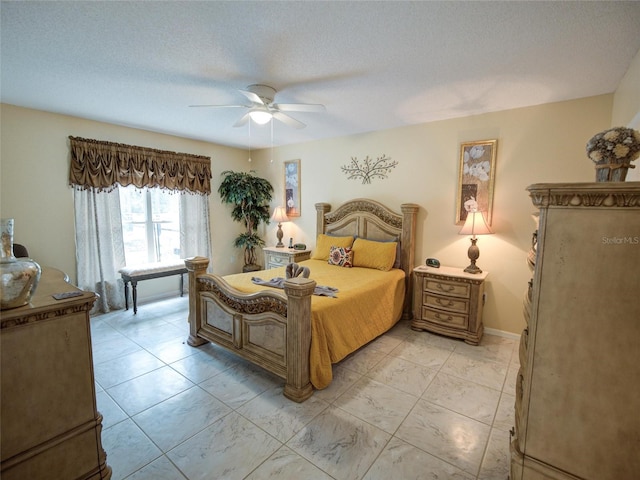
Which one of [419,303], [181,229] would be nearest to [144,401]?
[419,303]

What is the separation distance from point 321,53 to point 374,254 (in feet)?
7.70

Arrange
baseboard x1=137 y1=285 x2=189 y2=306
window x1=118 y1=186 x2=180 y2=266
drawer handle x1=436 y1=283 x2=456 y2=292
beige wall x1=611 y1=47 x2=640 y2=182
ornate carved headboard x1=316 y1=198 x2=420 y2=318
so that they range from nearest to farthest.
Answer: beige wall x1=611 y1=47 x2=640 y2=182, drawer handle x1=436 y1=283 x2=456 y2=292, ornate carved headboard x1=316 y1=198 x2=420 y2=318, window x1=118 y1=186 x2=180 y2=266, baseboard x1=137 y1=285 x2=189 y2=306

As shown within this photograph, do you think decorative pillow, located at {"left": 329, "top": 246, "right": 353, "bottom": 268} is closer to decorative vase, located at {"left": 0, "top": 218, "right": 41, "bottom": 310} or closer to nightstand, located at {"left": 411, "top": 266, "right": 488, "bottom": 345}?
nightstand, located at {"left": 411, "top": 266, "right": 488, "bottom": 345}

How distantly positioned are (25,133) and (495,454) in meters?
5.33

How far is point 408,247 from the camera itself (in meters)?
3.74

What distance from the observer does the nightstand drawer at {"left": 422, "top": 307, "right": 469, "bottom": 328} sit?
314cm

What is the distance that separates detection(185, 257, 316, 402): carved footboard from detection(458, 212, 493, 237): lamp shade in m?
2.02

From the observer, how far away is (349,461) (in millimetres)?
1664

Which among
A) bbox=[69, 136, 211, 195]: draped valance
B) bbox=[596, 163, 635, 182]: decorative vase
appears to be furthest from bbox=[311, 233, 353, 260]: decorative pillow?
bbox=[596, 163, 635, 182]: decorative vase

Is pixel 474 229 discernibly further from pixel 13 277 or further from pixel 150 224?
pixel 150 224

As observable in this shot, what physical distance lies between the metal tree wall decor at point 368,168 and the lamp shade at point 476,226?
129 cm

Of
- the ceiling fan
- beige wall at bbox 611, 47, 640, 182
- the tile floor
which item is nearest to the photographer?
the tile floor

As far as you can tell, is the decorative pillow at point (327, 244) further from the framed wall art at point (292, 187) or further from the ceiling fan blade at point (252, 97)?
the ceiling fan blade at point (252, 97)

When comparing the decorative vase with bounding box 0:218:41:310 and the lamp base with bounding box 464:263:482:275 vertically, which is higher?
the decorative vase with bounding box 0:218:41:310
